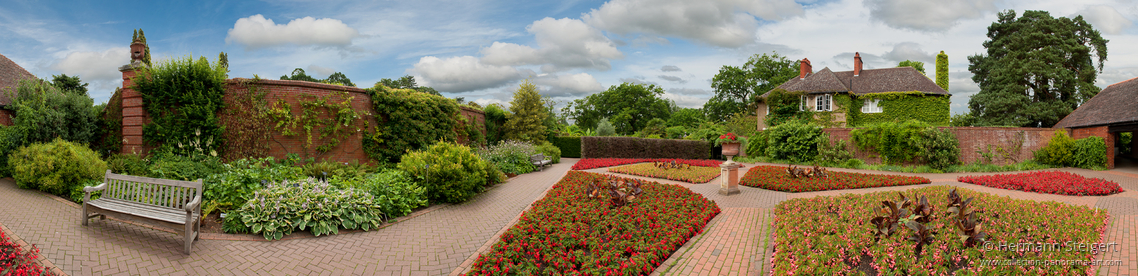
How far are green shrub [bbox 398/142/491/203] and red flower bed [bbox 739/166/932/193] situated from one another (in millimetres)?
6348

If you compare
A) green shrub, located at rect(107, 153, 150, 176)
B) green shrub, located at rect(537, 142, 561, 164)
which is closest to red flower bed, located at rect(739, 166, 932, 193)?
green shrub, located at rect(537, 142, 561, 164)

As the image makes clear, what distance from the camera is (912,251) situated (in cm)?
369

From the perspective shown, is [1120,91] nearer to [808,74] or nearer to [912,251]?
[808,74]

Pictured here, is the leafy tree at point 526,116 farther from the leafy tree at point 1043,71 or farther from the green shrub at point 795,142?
the leafy tree at point 1043,71

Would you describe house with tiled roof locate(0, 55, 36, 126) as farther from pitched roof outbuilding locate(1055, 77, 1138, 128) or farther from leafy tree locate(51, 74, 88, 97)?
pitched roof outbuilding locate(1055, 77, 1138, 128)

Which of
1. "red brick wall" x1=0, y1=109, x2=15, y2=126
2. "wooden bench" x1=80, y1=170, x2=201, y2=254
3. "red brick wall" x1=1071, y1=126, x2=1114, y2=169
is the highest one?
"red brick wall" x1=0, y1=109, x2=15, y2=126

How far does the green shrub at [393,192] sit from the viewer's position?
6.35m

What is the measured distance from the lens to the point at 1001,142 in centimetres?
1450

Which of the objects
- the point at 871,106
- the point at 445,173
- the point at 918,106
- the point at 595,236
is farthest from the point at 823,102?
the point at 595,236

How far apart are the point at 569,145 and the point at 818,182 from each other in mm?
12778

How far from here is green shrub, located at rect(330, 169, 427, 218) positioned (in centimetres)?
635

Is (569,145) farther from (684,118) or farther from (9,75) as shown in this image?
(684,118)

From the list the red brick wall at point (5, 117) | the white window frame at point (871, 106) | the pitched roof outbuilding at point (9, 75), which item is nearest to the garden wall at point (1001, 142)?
the white window frame at point (871, 106)

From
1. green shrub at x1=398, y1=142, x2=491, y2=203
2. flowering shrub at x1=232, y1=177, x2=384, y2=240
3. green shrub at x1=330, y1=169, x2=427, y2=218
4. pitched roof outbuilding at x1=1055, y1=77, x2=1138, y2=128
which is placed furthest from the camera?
pitched roof outbuilding at x1=1055, y1=77, x2=1138, y2=128
